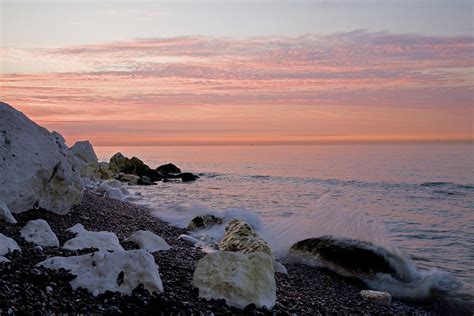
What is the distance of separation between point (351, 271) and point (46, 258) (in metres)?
6.67

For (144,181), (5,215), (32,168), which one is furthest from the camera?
(144,181)

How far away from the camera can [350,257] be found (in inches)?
414

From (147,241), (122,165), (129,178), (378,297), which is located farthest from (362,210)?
(122,165)

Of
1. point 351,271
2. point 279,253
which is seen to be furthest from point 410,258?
point 279,253

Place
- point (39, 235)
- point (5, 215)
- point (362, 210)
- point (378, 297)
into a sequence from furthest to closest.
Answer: point (362, 210), point (378, 297), point (5, 215), point (39, 235)

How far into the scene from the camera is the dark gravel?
4703 millimetres

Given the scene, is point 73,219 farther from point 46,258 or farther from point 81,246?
point 46,258

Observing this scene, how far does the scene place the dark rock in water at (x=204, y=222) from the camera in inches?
583

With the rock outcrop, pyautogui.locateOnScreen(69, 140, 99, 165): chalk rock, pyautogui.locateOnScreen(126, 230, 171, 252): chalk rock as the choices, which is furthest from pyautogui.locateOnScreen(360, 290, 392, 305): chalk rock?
pyautogui.locateOnScreen(69, 140, 99, 165): chalk rock

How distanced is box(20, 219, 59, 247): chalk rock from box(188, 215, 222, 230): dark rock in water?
305 inches

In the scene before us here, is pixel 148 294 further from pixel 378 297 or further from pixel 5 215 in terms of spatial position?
pixel 378 297

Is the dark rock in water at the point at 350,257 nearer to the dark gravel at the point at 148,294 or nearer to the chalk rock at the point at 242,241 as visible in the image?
the dark gravel at the point at 148,294

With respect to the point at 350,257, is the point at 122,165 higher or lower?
lower

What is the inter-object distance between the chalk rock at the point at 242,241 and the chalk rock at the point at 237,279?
11.9 feet
